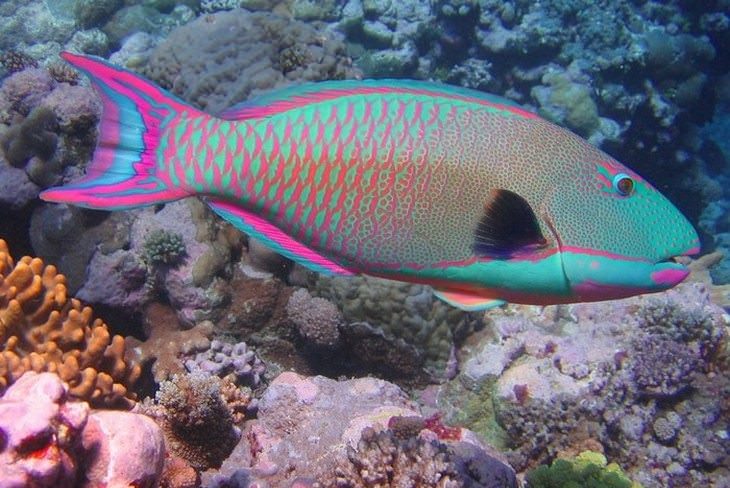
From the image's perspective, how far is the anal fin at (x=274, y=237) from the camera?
207 cm

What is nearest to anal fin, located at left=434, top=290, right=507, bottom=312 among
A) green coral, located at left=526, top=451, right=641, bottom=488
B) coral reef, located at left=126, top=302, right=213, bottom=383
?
green coral, located at left=526, top=451, right=641, bottom=488

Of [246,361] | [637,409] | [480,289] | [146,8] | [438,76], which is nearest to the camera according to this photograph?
[480,289]

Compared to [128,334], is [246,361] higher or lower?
higher

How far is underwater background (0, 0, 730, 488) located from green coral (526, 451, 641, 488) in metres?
0.02

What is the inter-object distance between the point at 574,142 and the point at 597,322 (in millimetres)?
5153

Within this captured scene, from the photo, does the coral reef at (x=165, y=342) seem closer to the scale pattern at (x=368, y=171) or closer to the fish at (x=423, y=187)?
the fish at (x=423, y=187)

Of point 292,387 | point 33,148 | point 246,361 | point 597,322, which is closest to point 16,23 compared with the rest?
point 33,148

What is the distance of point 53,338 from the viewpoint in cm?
424

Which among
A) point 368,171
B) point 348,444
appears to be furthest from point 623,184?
point 348,444

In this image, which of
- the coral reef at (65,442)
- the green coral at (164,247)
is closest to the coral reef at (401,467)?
the coral reef at (65,442)

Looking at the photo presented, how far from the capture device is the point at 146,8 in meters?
12.9

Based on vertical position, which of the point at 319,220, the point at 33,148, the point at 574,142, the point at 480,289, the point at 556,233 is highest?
the point at 574,142

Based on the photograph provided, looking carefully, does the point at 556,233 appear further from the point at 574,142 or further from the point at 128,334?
the point at 128,334

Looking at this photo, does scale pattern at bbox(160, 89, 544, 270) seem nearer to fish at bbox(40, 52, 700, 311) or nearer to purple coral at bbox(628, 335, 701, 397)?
fish at bbox(40, 52, 700, 311)
